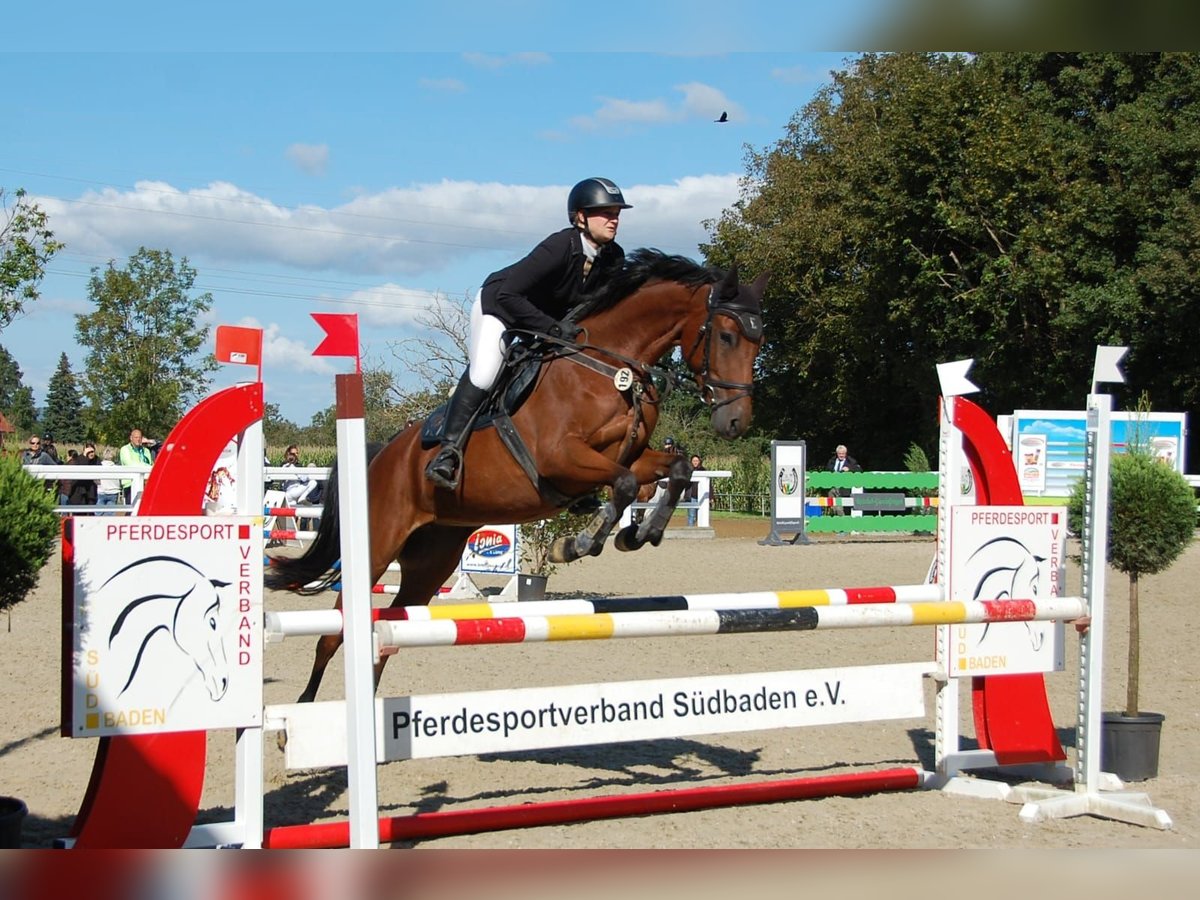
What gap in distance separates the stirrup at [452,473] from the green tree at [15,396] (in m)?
50.3

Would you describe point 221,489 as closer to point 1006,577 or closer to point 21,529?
point 21,529

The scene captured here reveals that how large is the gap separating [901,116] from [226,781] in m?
23.2

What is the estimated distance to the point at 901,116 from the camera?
82.4 ft

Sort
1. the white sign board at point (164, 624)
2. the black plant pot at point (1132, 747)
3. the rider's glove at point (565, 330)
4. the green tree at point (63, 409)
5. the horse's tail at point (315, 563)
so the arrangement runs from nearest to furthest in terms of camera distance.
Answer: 1. the white sign board at point (164, 624)
2. the rider's glove at point (565, 330)
3. the black plant pot at point (1132, 747)
4. the horse's tail at point (315, 563)
5. the green tree at point (63, 409)

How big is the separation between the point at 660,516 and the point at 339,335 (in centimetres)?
166

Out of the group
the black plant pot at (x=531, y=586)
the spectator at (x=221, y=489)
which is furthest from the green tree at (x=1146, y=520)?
the spectator at (x=221, y=489)

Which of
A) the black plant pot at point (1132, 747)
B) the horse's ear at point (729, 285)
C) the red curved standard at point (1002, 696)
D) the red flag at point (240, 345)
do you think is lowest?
the black plant pot at point (1132, 747)

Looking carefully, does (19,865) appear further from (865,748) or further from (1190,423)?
(1190,423)

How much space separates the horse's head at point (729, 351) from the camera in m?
4.62

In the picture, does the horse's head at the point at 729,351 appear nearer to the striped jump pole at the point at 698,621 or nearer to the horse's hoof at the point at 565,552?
the horse's hoof at the point at 565,552

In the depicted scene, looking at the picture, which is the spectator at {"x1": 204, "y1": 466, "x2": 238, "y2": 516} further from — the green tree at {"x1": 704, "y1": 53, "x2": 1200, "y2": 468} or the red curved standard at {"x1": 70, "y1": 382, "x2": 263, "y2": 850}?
the green tree at {"x1": 704, "y1": 53, "x2": 1200, "y2": 468}

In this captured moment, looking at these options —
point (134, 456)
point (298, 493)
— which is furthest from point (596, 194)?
point (298, 493)

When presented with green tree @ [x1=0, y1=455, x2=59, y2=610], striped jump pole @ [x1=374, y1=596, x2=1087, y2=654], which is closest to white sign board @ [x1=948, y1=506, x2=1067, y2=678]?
striped jump pole @ [x1=374, y1=596, x2=1087, y2=654]

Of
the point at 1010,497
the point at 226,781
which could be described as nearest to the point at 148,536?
the point at 226,781
